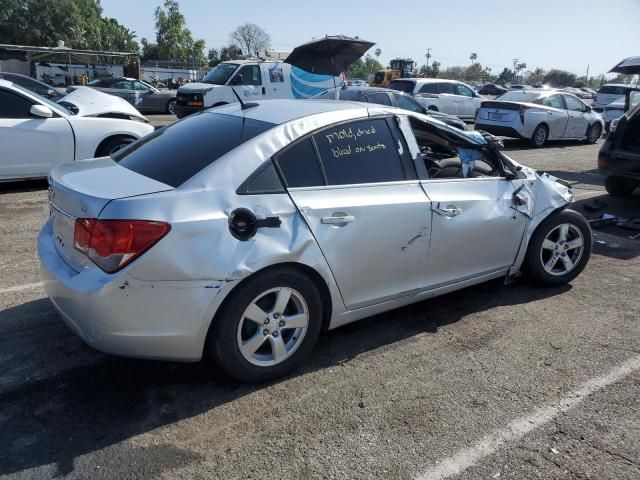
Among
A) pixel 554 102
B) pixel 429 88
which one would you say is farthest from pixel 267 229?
pixel 429 88

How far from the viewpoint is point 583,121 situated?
15.7 m

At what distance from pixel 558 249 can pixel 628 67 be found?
23.8 ft

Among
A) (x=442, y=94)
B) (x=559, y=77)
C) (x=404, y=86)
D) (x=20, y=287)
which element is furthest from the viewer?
(x=559, y=77)

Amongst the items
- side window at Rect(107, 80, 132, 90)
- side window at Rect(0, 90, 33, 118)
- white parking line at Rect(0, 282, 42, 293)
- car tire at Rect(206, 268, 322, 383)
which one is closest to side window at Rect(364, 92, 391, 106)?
side window at Rect(0, 90, 33, 118)

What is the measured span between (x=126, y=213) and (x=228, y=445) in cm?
124

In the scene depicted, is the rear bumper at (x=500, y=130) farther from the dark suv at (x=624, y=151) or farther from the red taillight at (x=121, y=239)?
the red taillight at (x=121, y=239)

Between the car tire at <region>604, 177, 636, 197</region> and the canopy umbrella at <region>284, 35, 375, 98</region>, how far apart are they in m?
4.53

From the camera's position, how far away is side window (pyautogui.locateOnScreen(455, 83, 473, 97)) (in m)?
18.4

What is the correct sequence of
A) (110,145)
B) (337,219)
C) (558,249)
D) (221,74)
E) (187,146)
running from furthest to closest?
(221,74) → (110,145) → (558,249) → (187,146) → (337,219)

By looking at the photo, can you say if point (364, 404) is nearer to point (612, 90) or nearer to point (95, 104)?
point (95, 104)

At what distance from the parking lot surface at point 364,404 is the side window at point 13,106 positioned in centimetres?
391

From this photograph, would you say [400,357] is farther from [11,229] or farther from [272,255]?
[11,229]

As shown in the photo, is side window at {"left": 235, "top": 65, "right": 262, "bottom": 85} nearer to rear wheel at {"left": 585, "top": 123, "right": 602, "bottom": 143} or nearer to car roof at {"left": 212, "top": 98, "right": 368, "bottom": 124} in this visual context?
rear wheel at {"left": 585, "top": 123, "right": 602, "bottom": 143}

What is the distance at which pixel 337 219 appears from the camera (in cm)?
320
